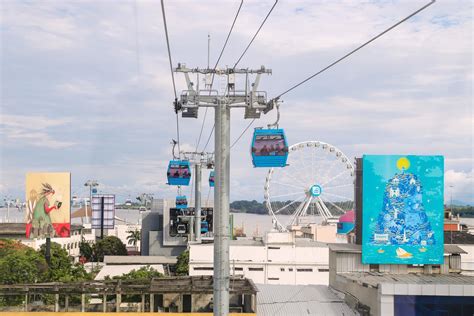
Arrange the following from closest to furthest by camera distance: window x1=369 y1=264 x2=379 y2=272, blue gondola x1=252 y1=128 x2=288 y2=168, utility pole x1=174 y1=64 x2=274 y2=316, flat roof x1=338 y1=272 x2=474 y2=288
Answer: utility pole x1=174 y1=64 x2=274 y2=316 < blue gondola x1=252 y1=128 x2=288 y2=168 < flat roof x1=338 y1=272 x2=474 y2=288 < window x1=369 y1=264 x2=379 y2=272

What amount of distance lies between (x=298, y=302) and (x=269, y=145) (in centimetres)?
1582

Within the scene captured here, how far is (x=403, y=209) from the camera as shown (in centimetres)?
3919

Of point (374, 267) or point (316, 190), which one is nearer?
point (374, 267)

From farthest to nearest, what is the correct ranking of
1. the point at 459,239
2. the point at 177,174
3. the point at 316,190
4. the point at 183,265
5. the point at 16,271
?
the point at 316,190 < the point at 183,265 < the point at 459,239 < the point at 16,271 < the point at 177,174

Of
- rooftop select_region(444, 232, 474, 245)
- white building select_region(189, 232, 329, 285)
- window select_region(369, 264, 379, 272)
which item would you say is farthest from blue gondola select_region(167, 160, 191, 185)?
rooftop select_region(444, 232, 474, 245)

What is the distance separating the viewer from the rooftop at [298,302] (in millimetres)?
30938

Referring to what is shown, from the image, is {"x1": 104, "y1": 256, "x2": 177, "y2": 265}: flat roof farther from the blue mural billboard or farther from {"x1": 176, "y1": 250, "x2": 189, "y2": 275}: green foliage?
the blue mural billboard

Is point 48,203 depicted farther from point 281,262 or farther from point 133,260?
point 281,262

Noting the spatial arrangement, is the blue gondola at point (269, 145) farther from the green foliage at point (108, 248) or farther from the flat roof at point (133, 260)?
the green foliage at point (108, 248)

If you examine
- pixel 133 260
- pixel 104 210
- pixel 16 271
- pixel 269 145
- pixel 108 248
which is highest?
pixel 269 145

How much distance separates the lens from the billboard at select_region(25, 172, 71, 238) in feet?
189

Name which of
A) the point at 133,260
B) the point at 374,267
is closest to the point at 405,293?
the point at 374,267

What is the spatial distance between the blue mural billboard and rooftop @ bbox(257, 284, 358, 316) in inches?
197

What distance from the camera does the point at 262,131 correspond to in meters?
19.2
